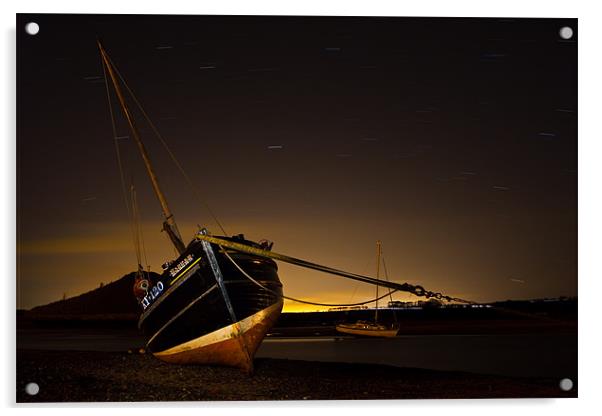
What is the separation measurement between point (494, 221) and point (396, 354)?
3.96ft

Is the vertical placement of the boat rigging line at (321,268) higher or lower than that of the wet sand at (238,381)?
higher

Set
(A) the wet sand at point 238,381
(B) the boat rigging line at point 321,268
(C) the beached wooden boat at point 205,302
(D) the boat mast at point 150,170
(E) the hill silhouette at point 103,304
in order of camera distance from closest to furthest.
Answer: (B) the boat rigging line at point 321,268 → (A) the wet sand at point 238,381 → (E) the hill silhouette at point 103,304 → (D) the boat mast at point 150,170 → (C) the beached wooden boat at point 205,302

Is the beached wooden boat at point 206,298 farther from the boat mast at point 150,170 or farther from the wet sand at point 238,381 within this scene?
the wet sand at point 238,381

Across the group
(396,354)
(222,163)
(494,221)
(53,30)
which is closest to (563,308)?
(494,221)

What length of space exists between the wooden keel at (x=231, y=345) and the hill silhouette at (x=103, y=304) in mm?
410

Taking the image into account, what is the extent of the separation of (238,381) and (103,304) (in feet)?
3.66

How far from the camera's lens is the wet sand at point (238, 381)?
6.12m

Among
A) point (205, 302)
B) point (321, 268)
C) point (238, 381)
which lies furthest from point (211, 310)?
point (321, 268)

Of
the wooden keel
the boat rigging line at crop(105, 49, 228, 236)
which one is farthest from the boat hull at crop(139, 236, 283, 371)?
the boat rigging line at crop(105, 49, 228, 236)

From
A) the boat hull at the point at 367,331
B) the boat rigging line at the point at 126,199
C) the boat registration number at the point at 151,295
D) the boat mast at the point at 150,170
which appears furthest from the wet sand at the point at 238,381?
the boat mast at the point at 150,170

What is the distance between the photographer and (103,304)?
6422 millimetres

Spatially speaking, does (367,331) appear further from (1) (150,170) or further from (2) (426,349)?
(1) (150,170)

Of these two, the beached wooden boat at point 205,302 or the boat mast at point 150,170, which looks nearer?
the boat mast at point 150,170

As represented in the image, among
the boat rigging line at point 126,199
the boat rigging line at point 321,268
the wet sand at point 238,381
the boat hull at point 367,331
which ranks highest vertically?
the boat rigging line at point 126,199
